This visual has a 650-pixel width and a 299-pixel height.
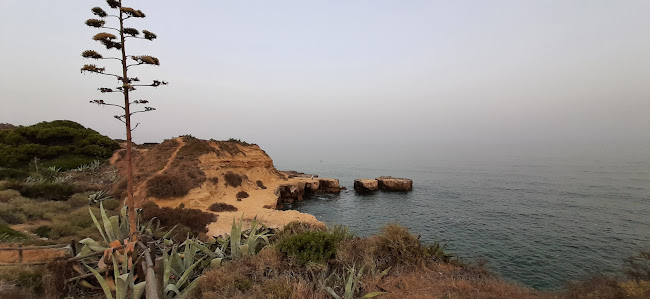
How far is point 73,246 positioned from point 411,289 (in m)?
7.06

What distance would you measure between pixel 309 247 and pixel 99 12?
6466mm

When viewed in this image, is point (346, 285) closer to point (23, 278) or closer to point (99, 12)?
point (23, 278)

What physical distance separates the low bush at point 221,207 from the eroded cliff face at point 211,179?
404 mm

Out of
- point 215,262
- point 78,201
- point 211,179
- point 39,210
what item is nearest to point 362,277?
point 215,262

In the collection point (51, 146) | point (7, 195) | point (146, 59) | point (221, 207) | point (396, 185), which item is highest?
point (146, 59)

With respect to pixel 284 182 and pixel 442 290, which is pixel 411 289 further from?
pixel 284 182

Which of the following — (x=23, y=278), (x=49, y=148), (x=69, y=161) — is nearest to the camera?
(x=23, y=278)

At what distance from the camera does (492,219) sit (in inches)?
953

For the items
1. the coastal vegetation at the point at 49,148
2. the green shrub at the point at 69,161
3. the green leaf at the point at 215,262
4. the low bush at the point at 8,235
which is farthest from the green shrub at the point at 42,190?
the green leaf at the point at 215,262

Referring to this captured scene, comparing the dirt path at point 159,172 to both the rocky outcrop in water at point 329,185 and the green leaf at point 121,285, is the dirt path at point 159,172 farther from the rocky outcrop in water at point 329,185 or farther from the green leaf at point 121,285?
the rocky outcrop in water at point 329,185

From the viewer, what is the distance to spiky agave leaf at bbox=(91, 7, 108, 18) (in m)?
4.67

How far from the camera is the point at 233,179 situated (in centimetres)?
2833

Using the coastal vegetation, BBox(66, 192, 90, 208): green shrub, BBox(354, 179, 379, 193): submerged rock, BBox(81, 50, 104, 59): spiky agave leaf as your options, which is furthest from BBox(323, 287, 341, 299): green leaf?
BBox(354, 179, 379, 193): submerged rock

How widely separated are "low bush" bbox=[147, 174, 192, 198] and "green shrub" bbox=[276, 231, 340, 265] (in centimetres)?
1813
